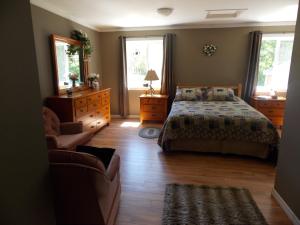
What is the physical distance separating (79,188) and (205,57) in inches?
178

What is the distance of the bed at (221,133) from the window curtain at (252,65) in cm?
164

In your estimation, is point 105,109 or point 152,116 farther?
point 152,116

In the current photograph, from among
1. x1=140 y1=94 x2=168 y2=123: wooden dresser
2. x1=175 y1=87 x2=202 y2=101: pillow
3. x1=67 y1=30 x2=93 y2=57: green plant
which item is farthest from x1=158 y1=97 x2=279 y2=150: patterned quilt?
x1=67 y1=30 x2=93 y2=57: green plant

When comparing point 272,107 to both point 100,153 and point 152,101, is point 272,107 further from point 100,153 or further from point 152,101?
point 100,153

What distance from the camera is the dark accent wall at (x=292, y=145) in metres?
1.88

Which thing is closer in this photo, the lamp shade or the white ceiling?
the white ceiling

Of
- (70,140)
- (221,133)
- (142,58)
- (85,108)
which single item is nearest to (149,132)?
(85,108)

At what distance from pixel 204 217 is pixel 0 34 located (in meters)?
2.05

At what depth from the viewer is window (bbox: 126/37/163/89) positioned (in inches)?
209

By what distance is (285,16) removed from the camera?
414cm

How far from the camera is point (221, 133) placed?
10.4 feet

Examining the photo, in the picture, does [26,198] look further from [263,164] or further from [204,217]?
[263,164]

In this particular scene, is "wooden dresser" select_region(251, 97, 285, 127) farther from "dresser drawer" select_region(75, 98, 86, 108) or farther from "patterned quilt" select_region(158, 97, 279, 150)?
"dresser drawer" select_region(75, 98, 86, 108)

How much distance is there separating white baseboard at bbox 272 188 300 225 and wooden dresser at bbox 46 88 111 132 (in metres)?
3.02
